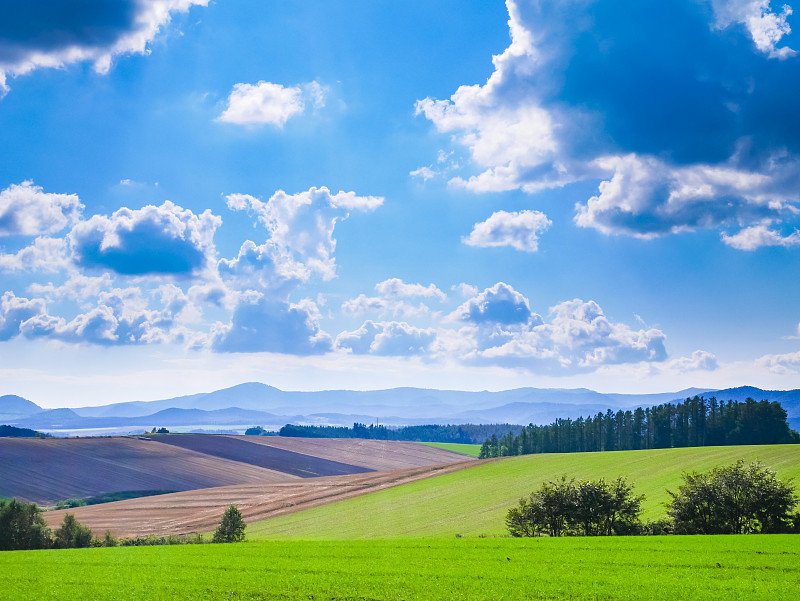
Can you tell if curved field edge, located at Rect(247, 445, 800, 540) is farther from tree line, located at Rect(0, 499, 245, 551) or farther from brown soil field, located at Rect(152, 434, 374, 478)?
brown soil field, located at Rect(152, 434, 374, 478)

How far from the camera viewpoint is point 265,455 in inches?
6880

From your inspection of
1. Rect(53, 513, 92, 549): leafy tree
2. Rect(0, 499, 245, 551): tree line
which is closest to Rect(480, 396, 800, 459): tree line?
Rect(0, 499, 245, 551): tree line

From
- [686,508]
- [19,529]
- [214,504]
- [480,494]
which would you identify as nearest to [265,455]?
[214,504]

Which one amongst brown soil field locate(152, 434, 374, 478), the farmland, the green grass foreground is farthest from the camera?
brown soil field locate(152, 434, 374, 478)

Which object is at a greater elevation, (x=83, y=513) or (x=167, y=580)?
(x=167, y=580)

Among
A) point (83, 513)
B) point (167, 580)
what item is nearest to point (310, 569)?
point (167, 580)

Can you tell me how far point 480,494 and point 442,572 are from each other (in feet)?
200

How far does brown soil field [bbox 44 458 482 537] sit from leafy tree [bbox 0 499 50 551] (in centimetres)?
1865

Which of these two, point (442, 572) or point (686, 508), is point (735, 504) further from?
point (442, 572)

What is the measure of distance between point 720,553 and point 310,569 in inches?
842

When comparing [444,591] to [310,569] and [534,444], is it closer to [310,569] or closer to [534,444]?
[310,569]

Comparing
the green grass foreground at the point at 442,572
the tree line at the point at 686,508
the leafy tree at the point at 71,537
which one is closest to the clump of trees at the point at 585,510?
the tree line at the point at 686,508

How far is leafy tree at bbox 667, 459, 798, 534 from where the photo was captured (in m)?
40.7

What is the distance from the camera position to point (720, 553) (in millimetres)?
31422
